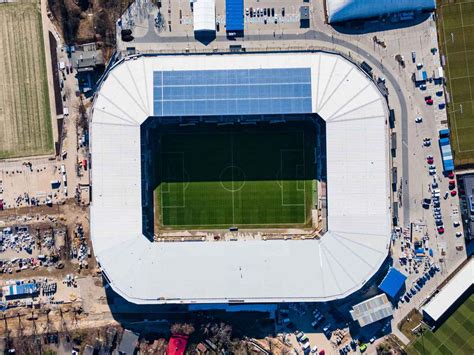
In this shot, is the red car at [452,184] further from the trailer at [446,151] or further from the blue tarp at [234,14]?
the blue tarp at [234,14]

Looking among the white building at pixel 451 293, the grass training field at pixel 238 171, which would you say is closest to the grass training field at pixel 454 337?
the white building at pixel 451 293

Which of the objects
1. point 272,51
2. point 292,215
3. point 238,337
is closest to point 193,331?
point 238,337

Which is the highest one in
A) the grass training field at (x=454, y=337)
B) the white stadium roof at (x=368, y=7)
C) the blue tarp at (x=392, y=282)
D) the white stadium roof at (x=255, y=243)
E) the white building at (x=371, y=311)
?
the white stadium roof at (x=368, y=7)

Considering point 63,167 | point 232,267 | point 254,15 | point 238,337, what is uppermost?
point 254,15

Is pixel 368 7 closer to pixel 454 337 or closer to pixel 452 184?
pixel 452 184

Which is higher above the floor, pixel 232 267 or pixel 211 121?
pixel 211 121

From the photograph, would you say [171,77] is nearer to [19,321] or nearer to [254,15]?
[254,15]

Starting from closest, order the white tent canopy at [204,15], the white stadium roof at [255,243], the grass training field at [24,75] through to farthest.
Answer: the white stadium roof at [255,243]
the white tent canopy at [204,15]
the grass training field at [24,75]
